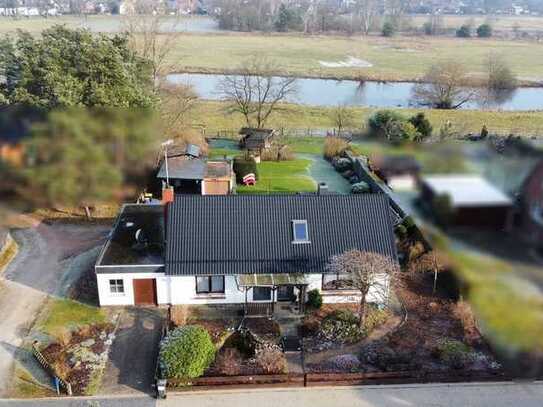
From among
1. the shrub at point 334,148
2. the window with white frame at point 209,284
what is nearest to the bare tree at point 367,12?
the shrub at point 334,148

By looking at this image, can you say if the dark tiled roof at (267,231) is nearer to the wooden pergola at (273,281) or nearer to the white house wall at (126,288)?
the wooden pergola at (273,281)

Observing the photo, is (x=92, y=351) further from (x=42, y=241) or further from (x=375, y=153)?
(x=375, y=153)

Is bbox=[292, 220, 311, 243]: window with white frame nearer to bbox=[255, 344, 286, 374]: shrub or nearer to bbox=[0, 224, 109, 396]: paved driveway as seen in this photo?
bbox=[255, 344, 286, 374]: shrub

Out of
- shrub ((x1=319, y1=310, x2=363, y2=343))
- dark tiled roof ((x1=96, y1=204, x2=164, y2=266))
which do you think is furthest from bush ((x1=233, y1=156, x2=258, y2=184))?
shrub ((x1=319, y1=310, x2=363, y2=343))

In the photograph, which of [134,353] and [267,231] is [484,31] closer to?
[267,231]

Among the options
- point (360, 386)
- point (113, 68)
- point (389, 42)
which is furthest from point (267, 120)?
point (389, 42)
